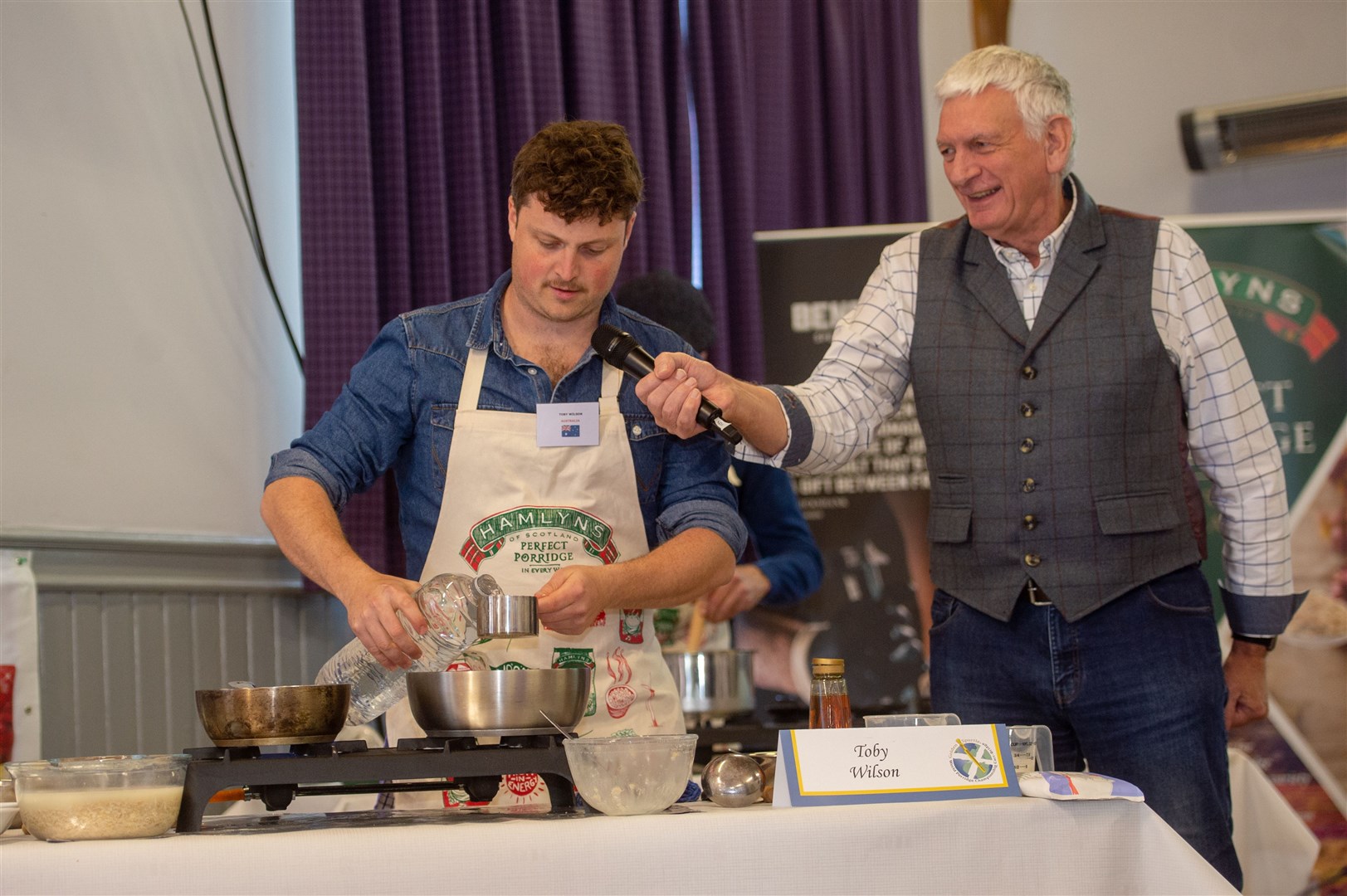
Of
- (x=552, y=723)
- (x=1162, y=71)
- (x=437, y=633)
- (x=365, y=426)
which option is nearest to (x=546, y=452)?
(x=365, y=426)

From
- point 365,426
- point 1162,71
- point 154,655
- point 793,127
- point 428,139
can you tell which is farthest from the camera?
point 1162,71

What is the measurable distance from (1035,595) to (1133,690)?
189 millimetres

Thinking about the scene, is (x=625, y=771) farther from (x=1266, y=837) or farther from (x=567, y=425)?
(x=1266, y=837)

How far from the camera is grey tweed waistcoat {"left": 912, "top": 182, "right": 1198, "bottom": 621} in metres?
1.94

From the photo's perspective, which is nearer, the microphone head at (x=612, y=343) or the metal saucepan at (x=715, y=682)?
the microphone head at (x=612, y=343)

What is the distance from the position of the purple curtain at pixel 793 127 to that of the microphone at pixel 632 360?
178 cm

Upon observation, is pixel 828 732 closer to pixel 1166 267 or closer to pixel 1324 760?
pixel 1166 267

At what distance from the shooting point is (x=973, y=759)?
1329mm

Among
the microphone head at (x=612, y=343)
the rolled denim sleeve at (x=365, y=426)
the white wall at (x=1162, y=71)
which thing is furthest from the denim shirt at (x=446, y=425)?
the white wall at (x=1162, y=71)

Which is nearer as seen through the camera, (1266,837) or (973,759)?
(973,759)

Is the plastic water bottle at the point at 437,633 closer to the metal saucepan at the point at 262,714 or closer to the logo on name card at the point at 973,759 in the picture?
the metal saucepan at the point at 262,714

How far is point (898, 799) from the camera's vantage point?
129cm

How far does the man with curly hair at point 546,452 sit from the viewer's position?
1808 millimetres

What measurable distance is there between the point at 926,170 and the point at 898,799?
3007mm
